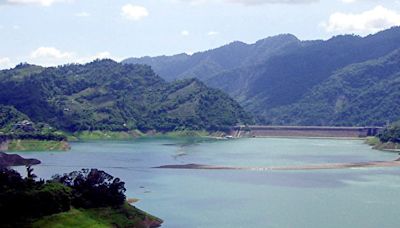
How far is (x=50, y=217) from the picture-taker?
316 feet

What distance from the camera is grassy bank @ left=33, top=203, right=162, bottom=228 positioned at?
96.0 metres

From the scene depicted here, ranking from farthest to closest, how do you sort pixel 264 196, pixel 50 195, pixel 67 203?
pixel 264 196
pixel 67 203
pixel 50 195

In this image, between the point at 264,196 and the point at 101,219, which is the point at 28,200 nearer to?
the point at 101,219

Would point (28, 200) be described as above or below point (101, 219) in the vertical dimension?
above

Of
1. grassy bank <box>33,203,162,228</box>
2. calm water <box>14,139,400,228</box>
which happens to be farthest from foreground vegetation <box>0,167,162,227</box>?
calm water <box>14,139,400,228</box>

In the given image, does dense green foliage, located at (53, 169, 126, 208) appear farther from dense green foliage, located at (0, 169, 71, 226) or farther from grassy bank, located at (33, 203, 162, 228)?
dense green foliage, located at (0, 169, 71, 226)

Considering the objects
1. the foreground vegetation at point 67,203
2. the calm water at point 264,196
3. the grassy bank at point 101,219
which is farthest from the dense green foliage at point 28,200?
the calm water at point 264,196

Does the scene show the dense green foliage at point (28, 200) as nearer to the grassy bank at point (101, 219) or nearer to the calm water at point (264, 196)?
the grassy bank at point (101, 219)

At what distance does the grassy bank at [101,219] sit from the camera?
96.0 m

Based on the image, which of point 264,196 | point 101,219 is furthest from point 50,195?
point 264,196

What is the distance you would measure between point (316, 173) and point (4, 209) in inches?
3723

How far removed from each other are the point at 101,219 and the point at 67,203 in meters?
5.15

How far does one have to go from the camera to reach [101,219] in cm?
10225

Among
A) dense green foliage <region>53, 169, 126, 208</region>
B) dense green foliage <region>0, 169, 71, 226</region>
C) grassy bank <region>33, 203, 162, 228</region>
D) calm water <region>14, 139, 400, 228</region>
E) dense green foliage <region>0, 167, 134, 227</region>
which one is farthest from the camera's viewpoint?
calm water <region>14, 139, 400, 228</region>
